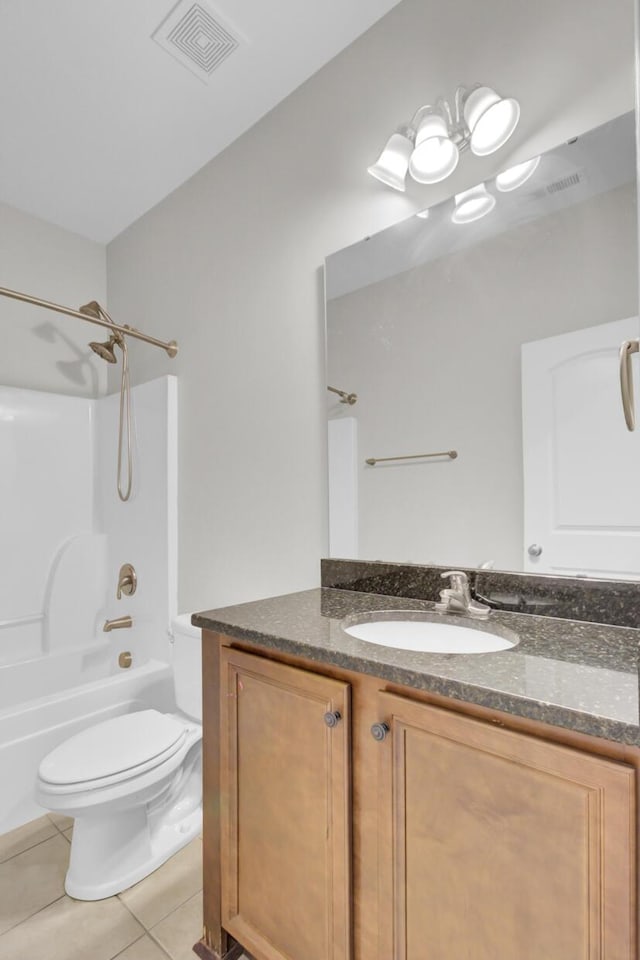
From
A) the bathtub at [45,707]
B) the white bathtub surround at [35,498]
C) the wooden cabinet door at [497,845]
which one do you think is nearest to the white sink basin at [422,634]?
the wooden cabinet door at [497,845]

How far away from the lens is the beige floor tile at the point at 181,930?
4.22ft

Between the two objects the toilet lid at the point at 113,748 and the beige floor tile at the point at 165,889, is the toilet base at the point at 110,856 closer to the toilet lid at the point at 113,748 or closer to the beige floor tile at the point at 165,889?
the beige floor tile at the point at 165,889

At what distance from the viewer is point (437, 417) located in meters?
1.42

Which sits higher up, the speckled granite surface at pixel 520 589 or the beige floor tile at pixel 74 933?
the speckled granite surface at pixel 520 589

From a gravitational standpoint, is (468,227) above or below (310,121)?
below

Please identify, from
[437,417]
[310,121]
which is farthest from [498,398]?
[310,121]

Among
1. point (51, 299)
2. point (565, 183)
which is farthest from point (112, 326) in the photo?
point (565, 183)

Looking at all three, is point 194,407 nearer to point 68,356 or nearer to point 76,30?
point 68,356

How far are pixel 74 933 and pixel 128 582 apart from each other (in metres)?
1.35

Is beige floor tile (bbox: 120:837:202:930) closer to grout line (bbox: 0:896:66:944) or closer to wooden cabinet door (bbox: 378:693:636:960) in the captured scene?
grout line (bbox: 0:896:66:944)

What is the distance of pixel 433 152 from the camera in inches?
53.7

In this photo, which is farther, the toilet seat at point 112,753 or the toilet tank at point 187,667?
the toilet tank at point 187,667

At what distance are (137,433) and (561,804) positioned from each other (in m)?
2.29

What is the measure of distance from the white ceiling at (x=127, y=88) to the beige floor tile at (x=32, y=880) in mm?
2684
